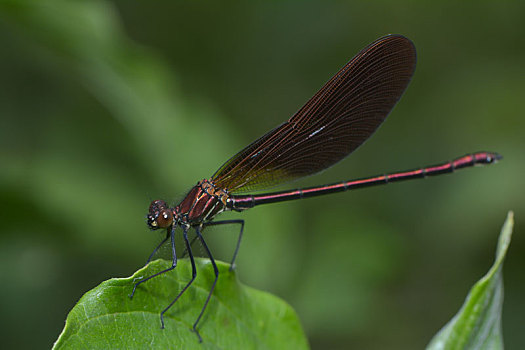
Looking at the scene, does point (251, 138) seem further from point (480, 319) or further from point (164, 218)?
A: point (480, 319)

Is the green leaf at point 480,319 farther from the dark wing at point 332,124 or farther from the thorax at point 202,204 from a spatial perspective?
the thorax at point 202,204

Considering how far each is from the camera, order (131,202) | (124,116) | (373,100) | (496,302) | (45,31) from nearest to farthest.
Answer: (496,302)
(45,31)
(373,100)
(124,116)
(131,202)

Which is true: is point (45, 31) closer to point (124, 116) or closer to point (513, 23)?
point (124, 116)

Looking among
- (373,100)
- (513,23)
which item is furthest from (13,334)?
(513,23)

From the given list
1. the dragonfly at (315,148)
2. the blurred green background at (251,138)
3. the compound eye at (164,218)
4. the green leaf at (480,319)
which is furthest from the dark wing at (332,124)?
the green leaf at (480,319)

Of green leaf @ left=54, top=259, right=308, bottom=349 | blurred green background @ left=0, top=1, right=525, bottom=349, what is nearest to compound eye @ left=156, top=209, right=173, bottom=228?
blurred green background @ left=0, top=1, right=525, bottom=349

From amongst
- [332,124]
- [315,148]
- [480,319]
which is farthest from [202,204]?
[480,319]
